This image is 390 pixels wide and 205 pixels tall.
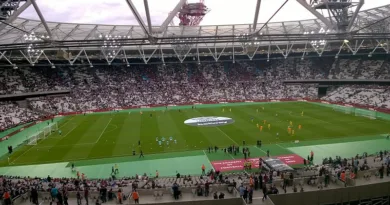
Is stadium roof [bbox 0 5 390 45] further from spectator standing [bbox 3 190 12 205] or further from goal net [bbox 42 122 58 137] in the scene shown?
spectator standing [bbox 3 190 12 205]

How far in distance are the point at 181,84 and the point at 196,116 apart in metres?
26.5

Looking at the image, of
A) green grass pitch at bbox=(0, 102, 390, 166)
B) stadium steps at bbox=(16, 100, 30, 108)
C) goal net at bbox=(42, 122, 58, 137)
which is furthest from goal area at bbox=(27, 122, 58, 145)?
stadium steps at bbox=(16, 100, 30, 108)

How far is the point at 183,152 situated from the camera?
30.6m

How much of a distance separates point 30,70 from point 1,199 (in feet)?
195

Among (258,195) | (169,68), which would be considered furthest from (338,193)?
(169,68)

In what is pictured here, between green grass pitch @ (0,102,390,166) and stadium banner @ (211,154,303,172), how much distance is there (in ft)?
17.8

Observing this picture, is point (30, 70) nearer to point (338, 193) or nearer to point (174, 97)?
point (174, 97)

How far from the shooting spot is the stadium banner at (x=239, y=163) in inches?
991

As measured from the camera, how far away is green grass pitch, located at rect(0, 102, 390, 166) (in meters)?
31.9

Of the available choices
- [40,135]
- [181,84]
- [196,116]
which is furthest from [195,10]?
[40,135]

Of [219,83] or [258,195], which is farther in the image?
[219,83]

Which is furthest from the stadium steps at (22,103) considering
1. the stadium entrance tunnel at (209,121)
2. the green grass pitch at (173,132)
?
the stadium entrance tunnel at (209,121)

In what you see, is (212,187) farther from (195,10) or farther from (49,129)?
(195,10)

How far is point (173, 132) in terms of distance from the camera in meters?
38.9
